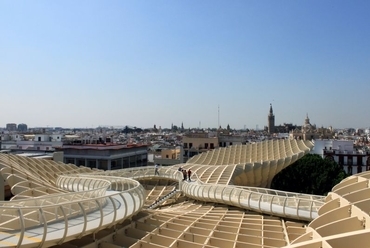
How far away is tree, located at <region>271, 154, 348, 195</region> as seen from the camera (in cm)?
5456

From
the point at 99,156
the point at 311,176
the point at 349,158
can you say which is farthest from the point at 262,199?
the point at 349,158

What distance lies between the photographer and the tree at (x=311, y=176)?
179ft

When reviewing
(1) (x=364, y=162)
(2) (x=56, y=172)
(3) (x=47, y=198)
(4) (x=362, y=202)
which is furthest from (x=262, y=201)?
(1) (x=364, y=162)

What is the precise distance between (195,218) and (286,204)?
19.0 feet

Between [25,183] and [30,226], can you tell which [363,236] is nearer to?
[30,226]

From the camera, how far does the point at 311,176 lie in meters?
56.3

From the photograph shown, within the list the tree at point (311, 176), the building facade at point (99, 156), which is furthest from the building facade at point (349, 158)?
the building facade at point (99, 156)

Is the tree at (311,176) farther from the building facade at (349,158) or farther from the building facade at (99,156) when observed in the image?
the building facade at (99,156)

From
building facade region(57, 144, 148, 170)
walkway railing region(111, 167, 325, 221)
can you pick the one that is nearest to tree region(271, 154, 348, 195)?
walkway railing region(111, 167, 325, 221)

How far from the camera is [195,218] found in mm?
21547

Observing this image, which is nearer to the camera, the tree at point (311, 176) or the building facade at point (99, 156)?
the tree at point (311, 176)

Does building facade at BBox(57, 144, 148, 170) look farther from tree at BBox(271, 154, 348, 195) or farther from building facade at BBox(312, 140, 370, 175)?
building facade at BBox(312, 140, 370, 175)

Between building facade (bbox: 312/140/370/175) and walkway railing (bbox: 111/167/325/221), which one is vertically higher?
walkway railing (bbox: 111/167/325/221)

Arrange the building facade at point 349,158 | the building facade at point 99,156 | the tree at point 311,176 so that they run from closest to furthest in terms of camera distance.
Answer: the tree at point 311,176, the building facade at point 99,156, the building facade at point 349,158
